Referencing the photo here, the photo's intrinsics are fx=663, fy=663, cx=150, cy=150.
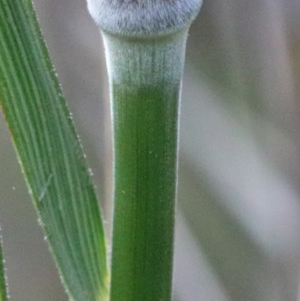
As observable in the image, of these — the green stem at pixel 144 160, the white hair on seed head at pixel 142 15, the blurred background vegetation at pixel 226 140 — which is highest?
the white hair on seed head at pixel 142 15

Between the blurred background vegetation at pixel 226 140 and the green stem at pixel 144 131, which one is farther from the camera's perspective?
the blurred background vegetation at pixel 226 140

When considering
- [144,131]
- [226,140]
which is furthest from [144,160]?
[226,140]

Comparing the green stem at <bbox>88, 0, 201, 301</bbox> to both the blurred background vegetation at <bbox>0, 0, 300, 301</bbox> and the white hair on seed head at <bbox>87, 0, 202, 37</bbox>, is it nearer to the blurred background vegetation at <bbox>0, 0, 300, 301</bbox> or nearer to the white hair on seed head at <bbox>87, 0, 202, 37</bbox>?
the white hair on seed head at <bbox>87, 0, 202, 37</bbox>

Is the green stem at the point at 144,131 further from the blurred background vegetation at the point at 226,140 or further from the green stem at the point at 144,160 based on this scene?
the blurred background vegetation at the point at 226,140

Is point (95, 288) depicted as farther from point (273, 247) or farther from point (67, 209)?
point (273, 247)

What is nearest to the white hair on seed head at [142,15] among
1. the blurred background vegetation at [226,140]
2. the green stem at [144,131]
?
the green stem at [144,131]

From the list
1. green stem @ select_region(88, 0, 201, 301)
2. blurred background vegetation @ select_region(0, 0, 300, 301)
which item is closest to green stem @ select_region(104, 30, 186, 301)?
green stem @ select_region(88, 0, 201, 301)
